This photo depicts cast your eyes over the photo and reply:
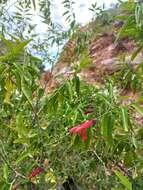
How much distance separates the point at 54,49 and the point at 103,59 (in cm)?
489

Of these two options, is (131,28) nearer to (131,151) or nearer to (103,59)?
(131,151)

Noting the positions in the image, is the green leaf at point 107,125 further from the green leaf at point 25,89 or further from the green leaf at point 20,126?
the green leaf at point 20,126

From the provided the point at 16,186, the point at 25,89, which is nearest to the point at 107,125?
the point at 25,89

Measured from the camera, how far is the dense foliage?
66.2 inches

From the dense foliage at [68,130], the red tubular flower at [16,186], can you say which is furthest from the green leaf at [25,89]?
the red tubular flower at [16,186]

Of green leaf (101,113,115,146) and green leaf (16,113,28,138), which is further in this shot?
green leaf (16,113,28,138)

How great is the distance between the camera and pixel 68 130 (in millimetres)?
2201

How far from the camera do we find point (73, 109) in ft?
7.07

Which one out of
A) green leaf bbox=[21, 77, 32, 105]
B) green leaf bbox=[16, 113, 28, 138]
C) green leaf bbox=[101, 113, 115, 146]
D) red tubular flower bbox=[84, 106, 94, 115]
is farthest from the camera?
red tubular flower bbox=[84, 106, 94, 115]

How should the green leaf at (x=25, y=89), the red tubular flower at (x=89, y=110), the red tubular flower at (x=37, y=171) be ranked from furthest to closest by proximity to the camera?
the red tubular flower at (x=89, y=110) < the red tubular flower at (x=37, y=171) < the green leaf at (x=25, y=89)

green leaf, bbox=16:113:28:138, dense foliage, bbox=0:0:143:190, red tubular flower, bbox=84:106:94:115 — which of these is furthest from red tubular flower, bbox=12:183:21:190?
red tubular flower, bbox=84:106:94:115

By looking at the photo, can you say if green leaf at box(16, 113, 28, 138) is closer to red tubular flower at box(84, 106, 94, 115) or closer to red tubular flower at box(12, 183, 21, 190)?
red tubular flower at box(12, 183, 21, 190)

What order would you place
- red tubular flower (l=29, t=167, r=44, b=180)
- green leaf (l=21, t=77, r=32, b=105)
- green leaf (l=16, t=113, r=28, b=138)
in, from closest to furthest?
green leaf (l=21, t=77, r=32, b=105), green leaf (l=16, t=113, r=28, b=138), red tubular flower (l=29, t=167, r=44, b=180)

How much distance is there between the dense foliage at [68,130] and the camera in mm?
1682
